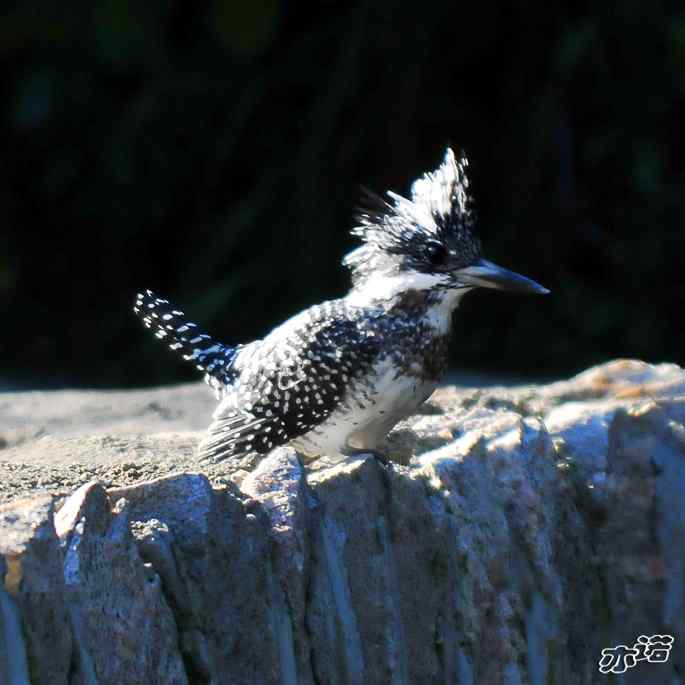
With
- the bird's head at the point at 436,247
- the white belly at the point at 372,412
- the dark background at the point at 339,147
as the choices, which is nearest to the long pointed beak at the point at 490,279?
the bird's head at the point at 436,247

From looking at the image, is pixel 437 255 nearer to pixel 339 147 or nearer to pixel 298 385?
pixel 298 385

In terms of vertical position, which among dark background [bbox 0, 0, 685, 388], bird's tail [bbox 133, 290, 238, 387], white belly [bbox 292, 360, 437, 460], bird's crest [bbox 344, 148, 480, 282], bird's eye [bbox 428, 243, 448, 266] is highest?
dark background [bbox 0, 0, 685, 388]

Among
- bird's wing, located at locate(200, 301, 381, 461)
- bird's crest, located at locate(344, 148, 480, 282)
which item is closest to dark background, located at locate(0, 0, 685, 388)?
bird's crest, located at locate(344, 148, 480, 282)

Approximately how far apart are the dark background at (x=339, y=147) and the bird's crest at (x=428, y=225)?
326 centimetres

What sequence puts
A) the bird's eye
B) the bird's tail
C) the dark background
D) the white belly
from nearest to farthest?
the white belly < the bird's eye < the bird's tail < the dark background

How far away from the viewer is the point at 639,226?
6.50 m

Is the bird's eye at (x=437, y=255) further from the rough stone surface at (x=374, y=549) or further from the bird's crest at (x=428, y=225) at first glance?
the rough stone surface at (x=374, y=549)

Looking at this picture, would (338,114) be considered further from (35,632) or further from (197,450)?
(35,632)

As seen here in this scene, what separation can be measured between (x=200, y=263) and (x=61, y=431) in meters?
3.19

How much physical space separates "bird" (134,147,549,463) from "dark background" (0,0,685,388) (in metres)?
3.29

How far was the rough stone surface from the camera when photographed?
81.4 inches

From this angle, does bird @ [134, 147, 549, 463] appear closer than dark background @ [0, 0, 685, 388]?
Yes

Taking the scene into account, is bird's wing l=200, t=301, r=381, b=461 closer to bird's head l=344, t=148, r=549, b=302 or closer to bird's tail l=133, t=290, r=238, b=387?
bird's head l=344, t=148, r=549, b=302

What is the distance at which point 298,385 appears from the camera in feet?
10.2
